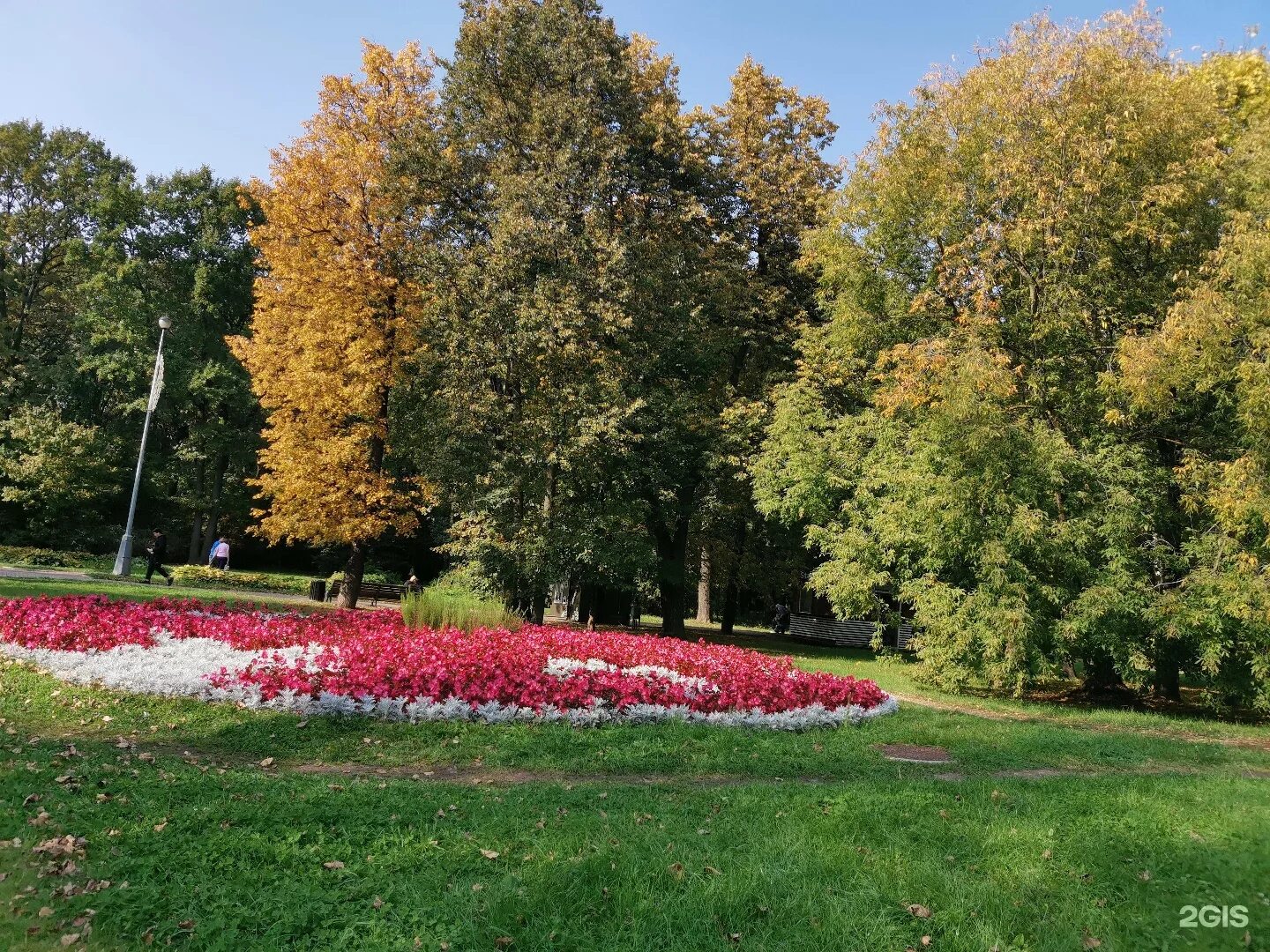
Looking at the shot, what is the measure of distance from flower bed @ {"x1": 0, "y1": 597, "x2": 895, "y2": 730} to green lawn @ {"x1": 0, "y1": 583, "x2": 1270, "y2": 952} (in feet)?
1.86

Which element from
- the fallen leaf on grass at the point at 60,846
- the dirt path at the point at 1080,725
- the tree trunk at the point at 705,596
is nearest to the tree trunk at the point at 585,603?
the tree trunk at the point at 705,596

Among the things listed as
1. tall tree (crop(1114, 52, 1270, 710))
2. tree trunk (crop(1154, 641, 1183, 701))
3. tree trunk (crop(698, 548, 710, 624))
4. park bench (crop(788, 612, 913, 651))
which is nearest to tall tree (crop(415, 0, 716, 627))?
tall tree (crop(1114, 52, 1270, 710))

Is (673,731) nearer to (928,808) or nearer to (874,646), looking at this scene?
(928,808)

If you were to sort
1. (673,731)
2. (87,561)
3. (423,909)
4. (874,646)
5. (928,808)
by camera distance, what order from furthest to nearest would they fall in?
(87,561)
(874,646)
(673,731)
(928,808)
(423,909)

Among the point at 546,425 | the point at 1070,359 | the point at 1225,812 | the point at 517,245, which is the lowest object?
the point at 1225,812

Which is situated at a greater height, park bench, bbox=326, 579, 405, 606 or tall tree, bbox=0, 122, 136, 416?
tall tree, bbox=0, 122, 136, 416

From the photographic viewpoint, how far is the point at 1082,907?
3650 millimetres

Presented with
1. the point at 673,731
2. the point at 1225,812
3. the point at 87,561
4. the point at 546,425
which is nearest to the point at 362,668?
the point at 673,731

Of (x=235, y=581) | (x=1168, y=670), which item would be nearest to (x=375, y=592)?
(x=235, y=581)

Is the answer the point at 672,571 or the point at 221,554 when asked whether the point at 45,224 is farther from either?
the point at 672,571

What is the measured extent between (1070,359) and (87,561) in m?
27.6

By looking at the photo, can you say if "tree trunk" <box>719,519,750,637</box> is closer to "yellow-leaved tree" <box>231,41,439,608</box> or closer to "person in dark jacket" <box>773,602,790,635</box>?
"person in dark jacket" <box>773,602,790,635</box>

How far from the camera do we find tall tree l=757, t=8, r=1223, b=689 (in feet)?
40.2

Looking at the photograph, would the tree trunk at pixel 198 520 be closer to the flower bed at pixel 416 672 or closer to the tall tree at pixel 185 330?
the tall tree at pixel 185 330
